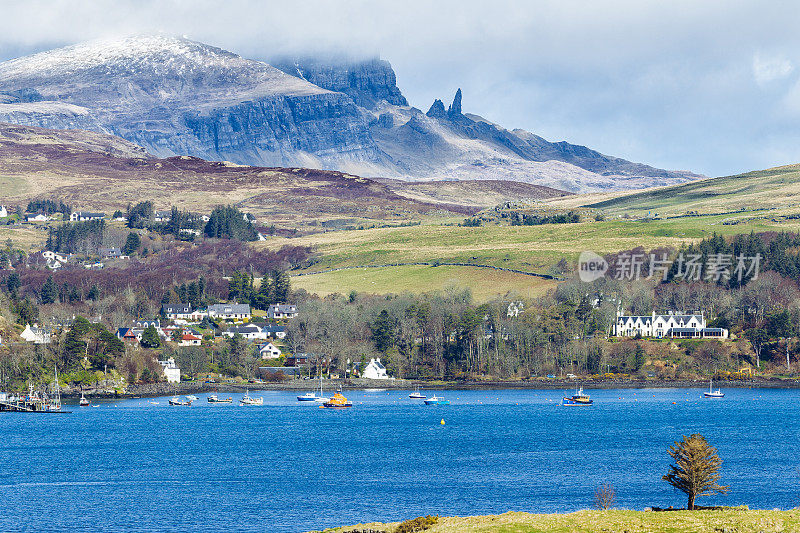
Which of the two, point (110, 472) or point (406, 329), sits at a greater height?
point (406, 329)

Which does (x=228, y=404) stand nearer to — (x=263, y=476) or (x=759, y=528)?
(x=263, y=476)

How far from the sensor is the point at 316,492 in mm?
69812

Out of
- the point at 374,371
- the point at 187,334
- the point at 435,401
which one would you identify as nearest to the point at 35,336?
the point at 187,334

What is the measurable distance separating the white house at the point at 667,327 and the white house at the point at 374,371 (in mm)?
35338

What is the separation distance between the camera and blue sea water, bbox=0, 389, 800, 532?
63500 millimetres

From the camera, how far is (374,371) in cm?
16450

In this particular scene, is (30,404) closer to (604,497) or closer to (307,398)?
(307,398)

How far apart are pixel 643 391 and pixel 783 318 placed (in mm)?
22134

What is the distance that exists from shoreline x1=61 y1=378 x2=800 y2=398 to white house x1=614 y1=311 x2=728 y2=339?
12060mm

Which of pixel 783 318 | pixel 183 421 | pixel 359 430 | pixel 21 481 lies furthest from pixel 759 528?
pixel 783 318

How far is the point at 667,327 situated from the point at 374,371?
43404 millimetres

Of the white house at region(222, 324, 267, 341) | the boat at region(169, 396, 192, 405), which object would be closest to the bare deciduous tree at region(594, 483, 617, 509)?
the boat at region(169, 396, 192, 405)

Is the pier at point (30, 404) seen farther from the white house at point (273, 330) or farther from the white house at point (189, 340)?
the white house at point (273, 330)

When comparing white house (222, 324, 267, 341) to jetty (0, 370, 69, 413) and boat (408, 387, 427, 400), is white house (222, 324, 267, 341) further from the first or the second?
jetty (0, 370, 69, 413)
